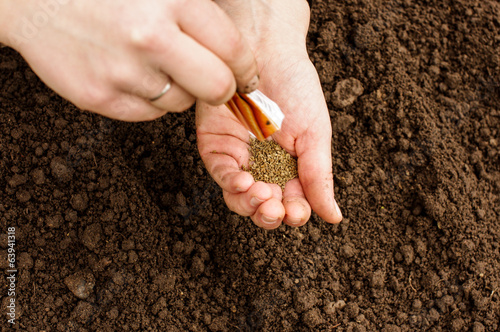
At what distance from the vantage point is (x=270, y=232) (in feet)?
6.70

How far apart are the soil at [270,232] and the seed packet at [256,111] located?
1.92 ft

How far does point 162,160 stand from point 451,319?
5.06 feet

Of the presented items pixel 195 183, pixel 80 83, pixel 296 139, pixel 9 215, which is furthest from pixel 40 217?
pixel 296 139

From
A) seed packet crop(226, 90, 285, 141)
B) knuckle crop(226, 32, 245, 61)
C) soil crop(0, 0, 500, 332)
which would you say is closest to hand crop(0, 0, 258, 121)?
knuckle crop(226, 32, 245, 61)

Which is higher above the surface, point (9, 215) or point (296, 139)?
point (296, 139)

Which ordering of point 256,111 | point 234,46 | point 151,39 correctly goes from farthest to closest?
point 256,111, point 234,46, point 151,39

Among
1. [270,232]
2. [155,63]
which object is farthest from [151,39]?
[270,232]

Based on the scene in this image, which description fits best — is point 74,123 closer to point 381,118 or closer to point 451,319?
point 381,118

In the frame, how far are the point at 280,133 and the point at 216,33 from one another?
2.33ft

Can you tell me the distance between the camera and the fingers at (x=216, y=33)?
49.7 inches

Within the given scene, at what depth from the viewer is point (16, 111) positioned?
206 centimetres

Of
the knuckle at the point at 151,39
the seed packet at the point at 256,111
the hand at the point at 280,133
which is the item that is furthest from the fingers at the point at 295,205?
the knuckle at the point at 151,39

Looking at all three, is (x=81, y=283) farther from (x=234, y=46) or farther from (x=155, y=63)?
(x=234, y=46)

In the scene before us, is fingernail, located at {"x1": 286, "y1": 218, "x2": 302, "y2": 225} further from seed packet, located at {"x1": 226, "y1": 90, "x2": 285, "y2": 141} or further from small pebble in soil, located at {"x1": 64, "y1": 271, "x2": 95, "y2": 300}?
small pebble in soil, located at {"x1": 64, "y1": 271, "x2": 95, "y2": 300}
